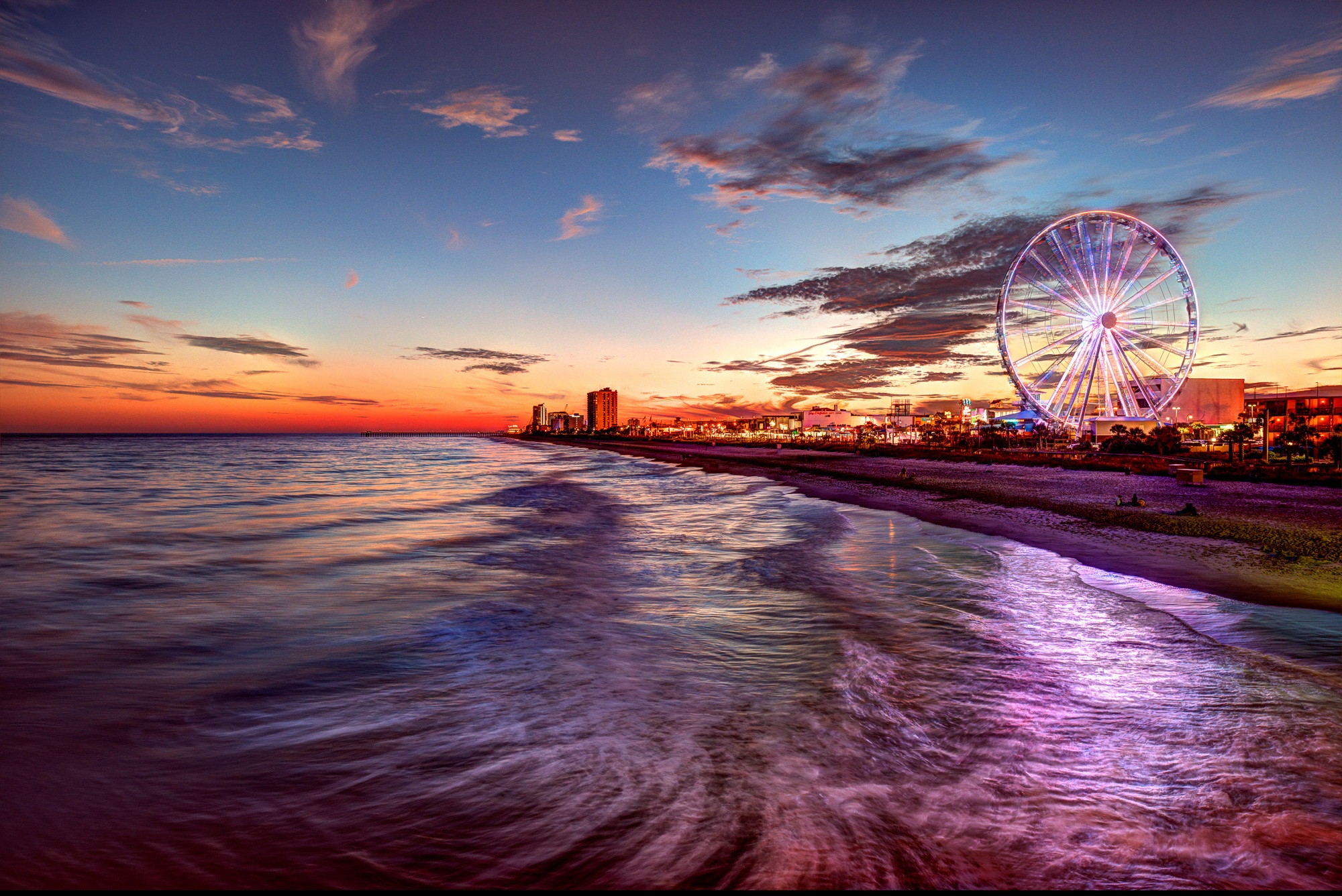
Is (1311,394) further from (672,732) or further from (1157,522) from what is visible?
(672,732)

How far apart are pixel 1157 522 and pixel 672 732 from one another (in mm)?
20652

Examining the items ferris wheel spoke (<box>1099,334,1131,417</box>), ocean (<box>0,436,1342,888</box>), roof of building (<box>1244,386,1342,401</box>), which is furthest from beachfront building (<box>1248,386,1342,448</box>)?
ocean (<box>0,436,1342,888</box>)

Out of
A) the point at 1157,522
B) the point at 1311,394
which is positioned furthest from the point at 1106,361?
the point at 1311,394

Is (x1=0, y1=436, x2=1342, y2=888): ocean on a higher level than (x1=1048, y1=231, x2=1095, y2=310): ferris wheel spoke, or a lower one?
lower

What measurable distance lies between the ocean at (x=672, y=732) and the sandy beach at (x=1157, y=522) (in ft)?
6.20

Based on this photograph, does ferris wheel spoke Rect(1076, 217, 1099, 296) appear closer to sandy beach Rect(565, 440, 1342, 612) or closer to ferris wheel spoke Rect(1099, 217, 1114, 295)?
ferris wheel spoke Rect(1099, 217, 1114, 295)

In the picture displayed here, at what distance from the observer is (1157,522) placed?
1898cm

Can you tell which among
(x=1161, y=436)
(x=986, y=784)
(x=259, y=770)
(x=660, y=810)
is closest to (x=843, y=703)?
(x=986, y=784)

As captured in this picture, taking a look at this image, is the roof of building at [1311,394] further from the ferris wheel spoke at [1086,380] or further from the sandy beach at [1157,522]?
the sandy beach at [1157,522]

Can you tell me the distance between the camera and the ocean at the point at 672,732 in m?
4.03

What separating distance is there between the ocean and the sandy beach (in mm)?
1890

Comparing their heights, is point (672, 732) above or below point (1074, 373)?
below

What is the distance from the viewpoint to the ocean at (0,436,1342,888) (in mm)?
4031

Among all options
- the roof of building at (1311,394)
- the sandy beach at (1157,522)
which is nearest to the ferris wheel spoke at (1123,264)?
the sandy beach at (1157,522)
